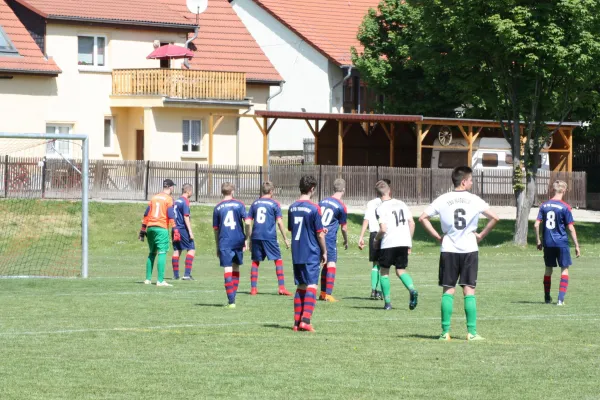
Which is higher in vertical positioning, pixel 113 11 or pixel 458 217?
pixel 113 11

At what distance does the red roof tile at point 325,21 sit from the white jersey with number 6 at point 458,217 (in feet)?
146

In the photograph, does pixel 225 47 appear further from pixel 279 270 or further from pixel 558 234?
pixel 558 234

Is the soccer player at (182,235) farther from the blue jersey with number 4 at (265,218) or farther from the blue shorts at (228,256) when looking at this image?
the blue shorts at (228,256)

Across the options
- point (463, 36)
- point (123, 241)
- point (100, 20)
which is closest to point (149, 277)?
point (123, 241)

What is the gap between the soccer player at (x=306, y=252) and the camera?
13.7 m

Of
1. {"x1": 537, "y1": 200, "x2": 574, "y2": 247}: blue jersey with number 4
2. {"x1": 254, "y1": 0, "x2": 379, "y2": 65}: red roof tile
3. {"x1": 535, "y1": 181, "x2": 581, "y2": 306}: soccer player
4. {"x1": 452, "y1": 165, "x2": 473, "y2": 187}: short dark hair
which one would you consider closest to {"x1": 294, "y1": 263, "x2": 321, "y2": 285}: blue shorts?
{"x1": 452, "y1": 165, "x2": 473, "y2": 187}: short dark hair

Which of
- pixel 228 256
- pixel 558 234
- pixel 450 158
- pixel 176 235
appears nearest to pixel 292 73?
pixel 450 158

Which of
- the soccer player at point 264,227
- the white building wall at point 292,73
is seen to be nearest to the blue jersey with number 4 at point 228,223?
the soccer player at point 264,227

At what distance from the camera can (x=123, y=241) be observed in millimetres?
35219

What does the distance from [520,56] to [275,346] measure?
25.1 m

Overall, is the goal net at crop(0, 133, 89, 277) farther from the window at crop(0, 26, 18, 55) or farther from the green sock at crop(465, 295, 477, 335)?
the green sock at crop(465, 295, 477, 335)

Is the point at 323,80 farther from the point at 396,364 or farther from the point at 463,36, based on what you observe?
the point at 396,364

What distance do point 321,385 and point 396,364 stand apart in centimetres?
145

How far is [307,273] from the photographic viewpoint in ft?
45.0
